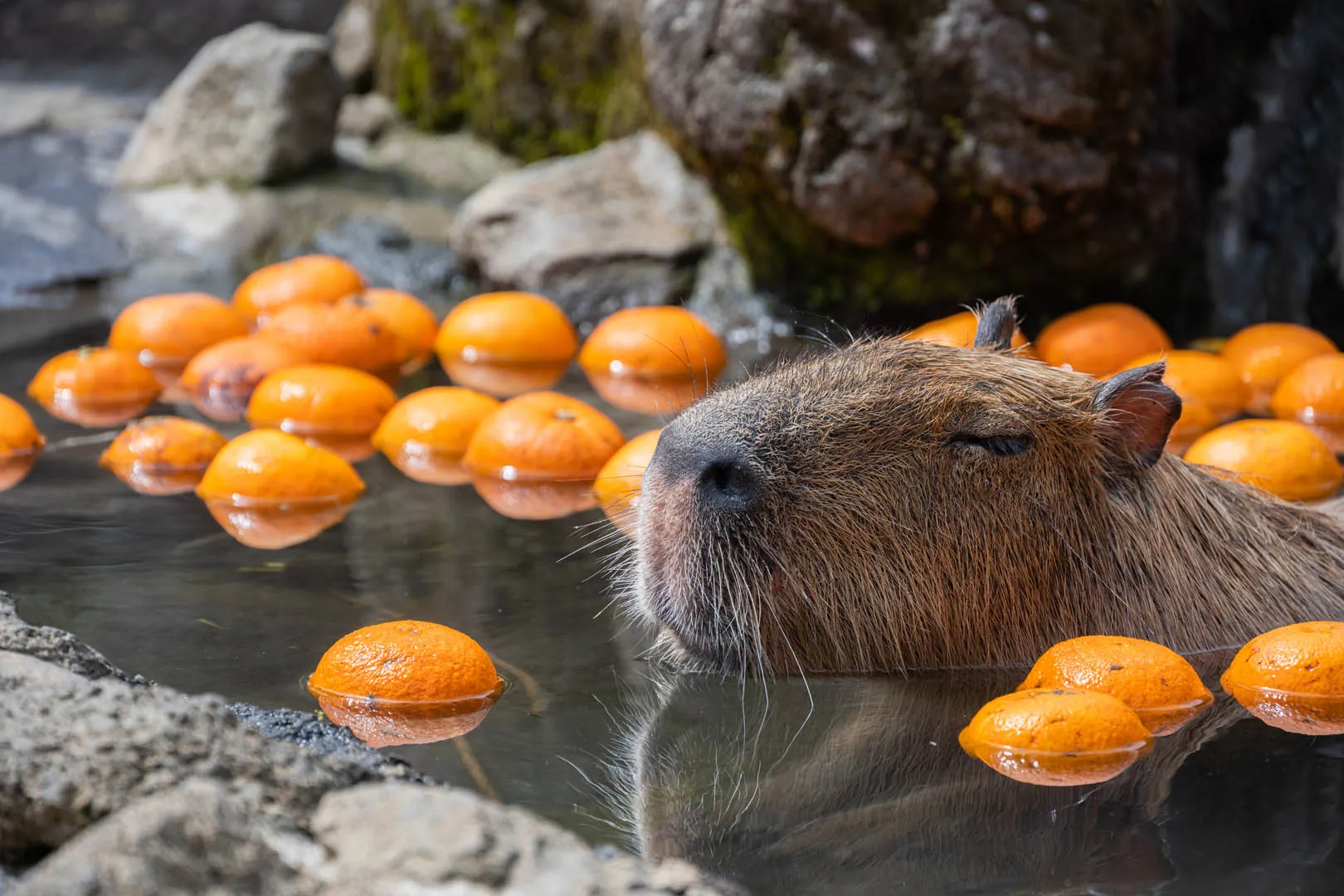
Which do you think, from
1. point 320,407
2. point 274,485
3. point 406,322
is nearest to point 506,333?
point 406,322

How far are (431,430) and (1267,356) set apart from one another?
3283 mm

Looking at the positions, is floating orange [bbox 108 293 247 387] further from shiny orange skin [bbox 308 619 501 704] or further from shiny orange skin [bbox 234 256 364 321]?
shiny orange skin [bbox 308 619 501 704]

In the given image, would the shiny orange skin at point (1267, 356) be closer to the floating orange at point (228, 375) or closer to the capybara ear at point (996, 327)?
the capybara ear at point (996, 327)

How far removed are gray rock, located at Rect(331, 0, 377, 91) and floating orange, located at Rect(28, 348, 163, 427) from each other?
5331 mm

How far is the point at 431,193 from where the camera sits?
29.5 ft

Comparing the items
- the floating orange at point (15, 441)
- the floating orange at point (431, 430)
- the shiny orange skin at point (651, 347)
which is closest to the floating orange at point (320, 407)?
the floating orange at point (431, 430)

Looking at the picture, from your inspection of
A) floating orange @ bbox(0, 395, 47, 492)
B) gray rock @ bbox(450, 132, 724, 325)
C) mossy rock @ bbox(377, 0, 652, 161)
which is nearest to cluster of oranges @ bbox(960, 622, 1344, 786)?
floating orange @ bbox(0, 395, 47, 492)

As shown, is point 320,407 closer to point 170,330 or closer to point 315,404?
point 315,404

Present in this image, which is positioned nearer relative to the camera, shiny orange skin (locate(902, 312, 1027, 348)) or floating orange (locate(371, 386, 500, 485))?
shiny orange skin (locate(902, 312, 1027, 348))

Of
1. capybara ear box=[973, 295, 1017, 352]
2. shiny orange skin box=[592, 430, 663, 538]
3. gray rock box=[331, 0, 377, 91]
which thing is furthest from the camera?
gray rock box=[331, 0, 377, 91]

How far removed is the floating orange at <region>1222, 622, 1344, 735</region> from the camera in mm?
3158

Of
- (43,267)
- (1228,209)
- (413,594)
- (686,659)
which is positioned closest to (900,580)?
(686,659)

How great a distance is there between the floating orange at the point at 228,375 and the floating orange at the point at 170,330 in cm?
47

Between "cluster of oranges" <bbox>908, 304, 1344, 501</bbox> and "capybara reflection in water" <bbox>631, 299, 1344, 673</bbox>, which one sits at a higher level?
"capybara reflection in water" <bbox>631, 299, 1344, 673</bbox>
